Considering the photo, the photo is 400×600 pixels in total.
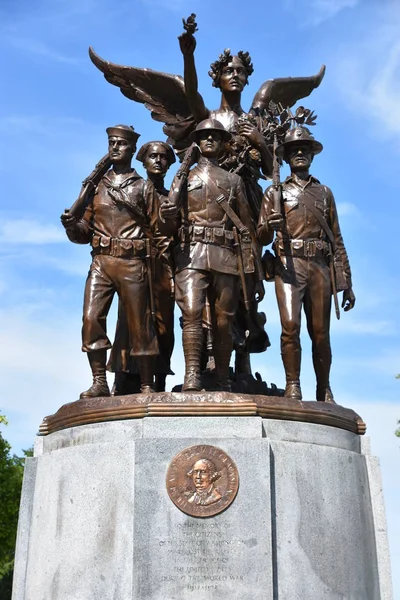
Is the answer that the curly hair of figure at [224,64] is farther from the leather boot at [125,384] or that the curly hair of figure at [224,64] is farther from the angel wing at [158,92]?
the leather boot at [125,384]

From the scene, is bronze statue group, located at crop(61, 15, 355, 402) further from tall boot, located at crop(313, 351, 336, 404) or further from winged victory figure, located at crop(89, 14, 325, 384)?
winged victory figure, located at crop(89, 14, 325, 384)

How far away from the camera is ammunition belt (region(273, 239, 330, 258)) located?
34.1 feet

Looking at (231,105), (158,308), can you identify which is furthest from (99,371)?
(231,105)

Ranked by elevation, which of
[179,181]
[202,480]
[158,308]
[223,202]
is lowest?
[202,480]

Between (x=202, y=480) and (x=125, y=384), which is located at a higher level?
(x=125, y=384)

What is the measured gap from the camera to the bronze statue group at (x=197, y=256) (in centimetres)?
1007

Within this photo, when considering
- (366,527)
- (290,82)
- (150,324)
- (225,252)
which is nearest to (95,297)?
(150,324)

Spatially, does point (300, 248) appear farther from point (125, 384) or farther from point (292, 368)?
point (125, 384)

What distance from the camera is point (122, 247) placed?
10.2 meters

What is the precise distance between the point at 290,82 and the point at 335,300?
4.56 metres

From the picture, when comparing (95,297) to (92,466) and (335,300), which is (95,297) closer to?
(92,466)

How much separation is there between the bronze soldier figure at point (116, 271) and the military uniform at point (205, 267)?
1.56 ft

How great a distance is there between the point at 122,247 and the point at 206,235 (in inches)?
37.5

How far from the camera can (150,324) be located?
10.3 m
